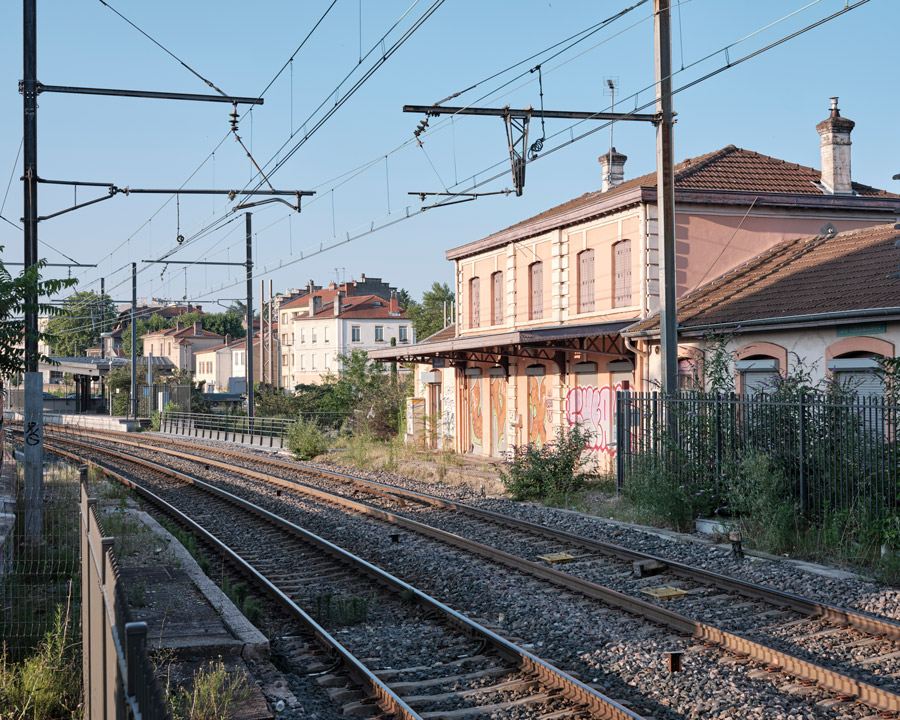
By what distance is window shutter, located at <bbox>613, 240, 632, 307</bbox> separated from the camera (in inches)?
863

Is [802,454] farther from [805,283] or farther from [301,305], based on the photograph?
[301,305]

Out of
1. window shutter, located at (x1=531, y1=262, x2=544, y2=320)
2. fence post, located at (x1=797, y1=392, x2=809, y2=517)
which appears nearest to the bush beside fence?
fence post, located at (x1=797, y1=392, x2=809, y2=517)

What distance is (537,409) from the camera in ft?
81.9

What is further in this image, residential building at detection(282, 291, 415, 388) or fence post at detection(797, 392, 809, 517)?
residential building at detection(282, 291, 415, 388)

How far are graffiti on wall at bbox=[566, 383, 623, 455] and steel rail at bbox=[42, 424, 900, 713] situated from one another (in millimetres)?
7923

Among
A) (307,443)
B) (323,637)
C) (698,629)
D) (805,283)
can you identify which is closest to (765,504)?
(698,629)

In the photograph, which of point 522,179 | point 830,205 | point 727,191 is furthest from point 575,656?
point 830,205

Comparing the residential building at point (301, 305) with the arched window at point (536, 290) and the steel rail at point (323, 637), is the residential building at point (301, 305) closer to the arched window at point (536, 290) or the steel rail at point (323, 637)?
the arched window at point (536, 290)

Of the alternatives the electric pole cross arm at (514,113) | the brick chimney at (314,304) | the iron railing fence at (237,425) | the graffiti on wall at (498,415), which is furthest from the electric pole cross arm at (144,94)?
the brick chimney at (314,304)

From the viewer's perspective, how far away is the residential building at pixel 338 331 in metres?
80.5

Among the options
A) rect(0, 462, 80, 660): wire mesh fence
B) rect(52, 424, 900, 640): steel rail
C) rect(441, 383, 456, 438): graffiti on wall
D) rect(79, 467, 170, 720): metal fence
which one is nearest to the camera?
rect(79, 467, 170, 720): metal fence

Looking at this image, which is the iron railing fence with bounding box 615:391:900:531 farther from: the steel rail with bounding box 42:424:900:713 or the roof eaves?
the roof eaves

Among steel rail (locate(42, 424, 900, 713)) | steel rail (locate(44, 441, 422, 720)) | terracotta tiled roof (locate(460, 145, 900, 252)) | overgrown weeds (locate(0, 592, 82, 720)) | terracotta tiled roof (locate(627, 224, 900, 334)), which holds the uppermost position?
terracotta tiled roof (locate(460, 145, 900, 252))

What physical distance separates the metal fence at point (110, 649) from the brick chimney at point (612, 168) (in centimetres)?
2503
